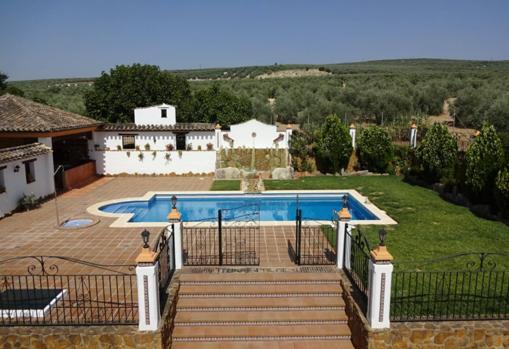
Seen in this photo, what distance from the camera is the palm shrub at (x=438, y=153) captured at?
18.4 metres

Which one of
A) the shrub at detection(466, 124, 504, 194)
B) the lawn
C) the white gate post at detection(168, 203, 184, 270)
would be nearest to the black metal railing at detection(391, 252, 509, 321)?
the lawn

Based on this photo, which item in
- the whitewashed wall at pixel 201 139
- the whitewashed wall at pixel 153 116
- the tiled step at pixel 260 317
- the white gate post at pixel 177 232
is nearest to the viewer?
the tiled step at pixel 260 317

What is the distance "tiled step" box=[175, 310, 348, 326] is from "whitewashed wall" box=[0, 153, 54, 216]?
35.0 feet

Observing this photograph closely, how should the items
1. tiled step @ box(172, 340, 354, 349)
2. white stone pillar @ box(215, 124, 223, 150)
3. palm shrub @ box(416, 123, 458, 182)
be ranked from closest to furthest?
tiled step @ box(172, 340, 354, 349)
palm shrub @ box(416, 123, 458, 182)
white stone pillar @ box(215, 124, 223, 150)

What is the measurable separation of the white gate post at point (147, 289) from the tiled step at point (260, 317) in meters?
1.09

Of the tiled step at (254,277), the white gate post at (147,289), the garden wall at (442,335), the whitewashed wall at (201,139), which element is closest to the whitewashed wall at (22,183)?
the whitewashed wall at (201,139)

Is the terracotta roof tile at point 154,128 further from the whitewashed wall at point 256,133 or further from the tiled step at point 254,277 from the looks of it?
the tiled step at point 254,277

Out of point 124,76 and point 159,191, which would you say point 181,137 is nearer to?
point 159,191

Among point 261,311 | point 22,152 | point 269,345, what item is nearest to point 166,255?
point 261,311

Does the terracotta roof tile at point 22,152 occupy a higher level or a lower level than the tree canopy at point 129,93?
lower

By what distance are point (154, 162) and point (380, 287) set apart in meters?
19.3

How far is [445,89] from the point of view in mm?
44188

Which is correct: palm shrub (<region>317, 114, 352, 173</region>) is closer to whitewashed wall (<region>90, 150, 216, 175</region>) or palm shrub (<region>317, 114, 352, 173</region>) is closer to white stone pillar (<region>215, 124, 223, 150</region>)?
white stone pillar (<region>215, 124, 223, 150</region>)

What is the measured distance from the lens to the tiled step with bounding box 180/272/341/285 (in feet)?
28.8
